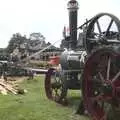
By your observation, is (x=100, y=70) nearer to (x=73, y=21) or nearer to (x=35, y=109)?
(x=35, y=109)

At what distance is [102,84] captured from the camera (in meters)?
9.03

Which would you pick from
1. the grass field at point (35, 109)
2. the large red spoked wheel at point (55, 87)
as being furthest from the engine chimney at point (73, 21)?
the grass field at point (35, 109)

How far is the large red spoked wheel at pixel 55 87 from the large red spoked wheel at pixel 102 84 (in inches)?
138

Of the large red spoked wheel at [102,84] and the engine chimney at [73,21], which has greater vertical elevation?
the engine chimney at [73,21]

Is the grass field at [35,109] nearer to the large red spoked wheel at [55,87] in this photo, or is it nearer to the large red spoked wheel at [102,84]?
the large red spoked wheel at [55,87]

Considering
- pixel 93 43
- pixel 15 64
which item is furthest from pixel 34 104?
pixel 15 64

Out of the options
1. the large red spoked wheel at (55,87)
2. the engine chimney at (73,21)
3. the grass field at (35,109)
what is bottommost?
the grass field at (35,109)

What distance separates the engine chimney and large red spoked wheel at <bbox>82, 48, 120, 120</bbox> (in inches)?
158

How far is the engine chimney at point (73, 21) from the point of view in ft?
44.9

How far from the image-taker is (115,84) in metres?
8.66

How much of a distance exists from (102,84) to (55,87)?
4.90 meters

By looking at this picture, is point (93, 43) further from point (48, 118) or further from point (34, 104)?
point (34, 104)

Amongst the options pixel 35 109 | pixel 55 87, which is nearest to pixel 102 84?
pixel 35 109

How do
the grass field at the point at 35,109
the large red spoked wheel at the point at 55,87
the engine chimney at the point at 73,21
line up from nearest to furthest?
1. the grass field at the point at 35,109
2. the large red spoked wheel at the point at 55,87
3. the engine chimney at the point at 73,21
